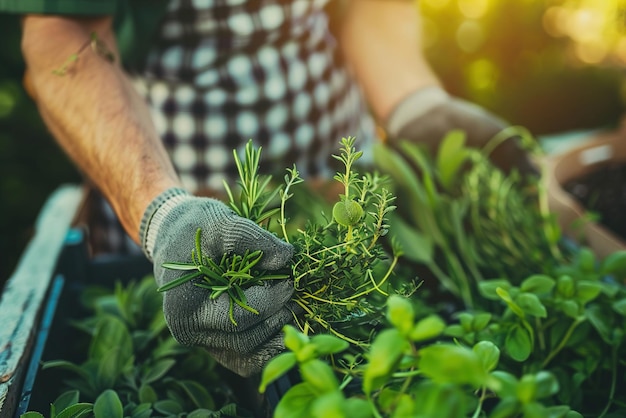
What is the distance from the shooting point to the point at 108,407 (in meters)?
0.53

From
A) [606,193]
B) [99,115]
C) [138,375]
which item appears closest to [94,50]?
[99,115]

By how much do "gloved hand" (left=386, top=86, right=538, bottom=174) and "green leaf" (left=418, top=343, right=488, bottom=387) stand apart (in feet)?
2.38

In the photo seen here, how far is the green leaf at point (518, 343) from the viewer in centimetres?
54

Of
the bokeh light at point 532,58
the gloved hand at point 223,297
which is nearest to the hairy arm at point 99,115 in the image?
the gloved hand at point 223,297

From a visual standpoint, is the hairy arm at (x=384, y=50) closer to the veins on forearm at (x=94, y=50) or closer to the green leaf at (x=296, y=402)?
the veins on forearm at (x=94, y=50)

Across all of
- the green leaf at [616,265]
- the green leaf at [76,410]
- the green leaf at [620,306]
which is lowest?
the green leaf at [76,410]

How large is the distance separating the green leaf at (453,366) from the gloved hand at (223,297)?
17cm

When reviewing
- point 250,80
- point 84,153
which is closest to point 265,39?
point 250,80

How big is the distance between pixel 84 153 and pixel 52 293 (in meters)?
0.18

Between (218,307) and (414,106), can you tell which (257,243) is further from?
(414,106)

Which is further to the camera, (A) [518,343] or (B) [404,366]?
(A) [518,343]

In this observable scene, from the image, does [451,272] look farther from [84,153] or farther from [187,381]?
[84,153]

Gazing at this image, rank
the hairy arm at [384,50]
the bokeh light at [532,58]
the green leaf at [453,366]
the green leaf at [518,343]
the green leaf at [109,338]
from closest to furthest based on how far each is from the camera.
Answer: the green leaf at [453,366]
the green leaf at [518,343]
the green leaf at [109,338]
the hairy arm at [384,50]
the bokeh light at [532,58]

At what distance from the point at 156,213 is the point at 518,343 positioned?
1.15 feet
